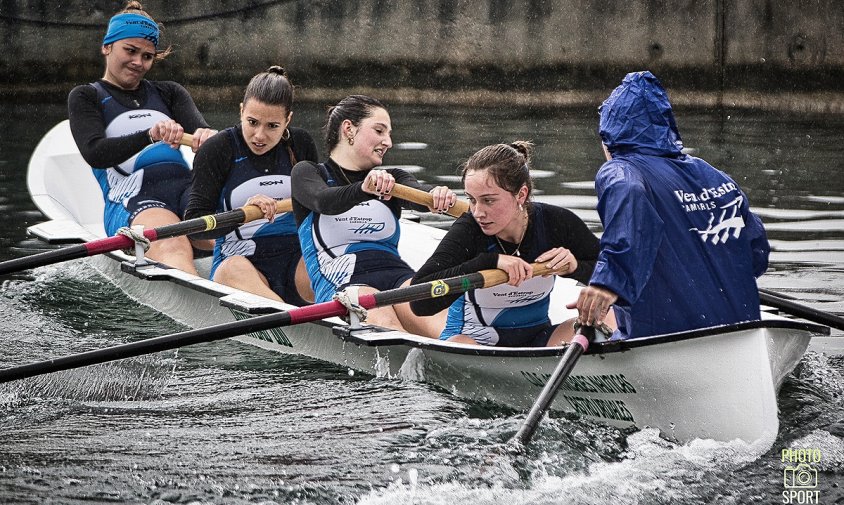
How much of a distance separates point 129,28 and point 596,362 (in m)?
4.23

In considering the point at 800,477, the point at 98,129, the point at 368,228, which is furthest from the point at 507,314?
the point at 98,129

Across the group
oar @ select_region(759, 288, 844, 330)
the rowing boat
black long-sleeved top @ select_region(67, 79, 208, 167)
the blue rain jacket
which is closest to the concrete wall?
black long-sleeved top @ select_region(67, 79, 208, 167)

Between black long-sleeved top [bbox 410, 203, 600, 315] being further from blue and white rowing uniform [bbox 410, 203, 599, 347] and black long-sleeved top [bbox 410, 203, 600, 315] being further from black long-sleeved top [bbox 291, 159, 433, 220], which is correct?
black long-sleeved top [bbox 291, 159, 433, 220]

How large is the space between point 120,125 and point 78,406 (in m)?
2.58

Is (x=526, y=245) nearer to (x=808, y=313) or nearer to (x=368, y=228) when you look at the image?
(x=368, y=228)

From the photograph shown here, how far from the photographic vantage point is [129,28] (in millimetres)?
7480

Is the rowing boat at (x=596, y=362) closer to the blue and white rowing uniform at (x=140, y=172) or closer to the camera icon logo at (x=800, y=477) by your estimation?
the camera icon logo at (x=800, y=477)

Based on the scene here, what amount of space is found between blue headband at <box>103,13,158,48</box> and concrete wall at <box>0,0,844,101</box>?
32.6ft

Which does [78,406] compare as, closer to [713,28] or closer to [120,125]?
[120,125]

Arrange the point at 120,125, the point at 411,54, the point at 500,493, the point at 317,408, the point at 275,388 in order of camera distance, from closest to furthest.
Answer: the point at 500,493
the point at 317,408
the point at 275,388
the point at 120,125
the point at 411,54

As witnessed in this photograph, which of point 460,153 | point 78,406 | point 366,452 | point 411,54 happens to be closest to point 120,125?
point 78,406

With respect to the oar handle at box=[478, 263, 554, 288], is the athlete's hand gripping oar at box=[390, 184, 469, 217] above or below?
above

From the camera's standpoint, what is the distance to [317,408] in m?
5.62

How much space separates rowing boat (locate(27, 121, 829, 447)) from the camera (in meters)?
4.42
